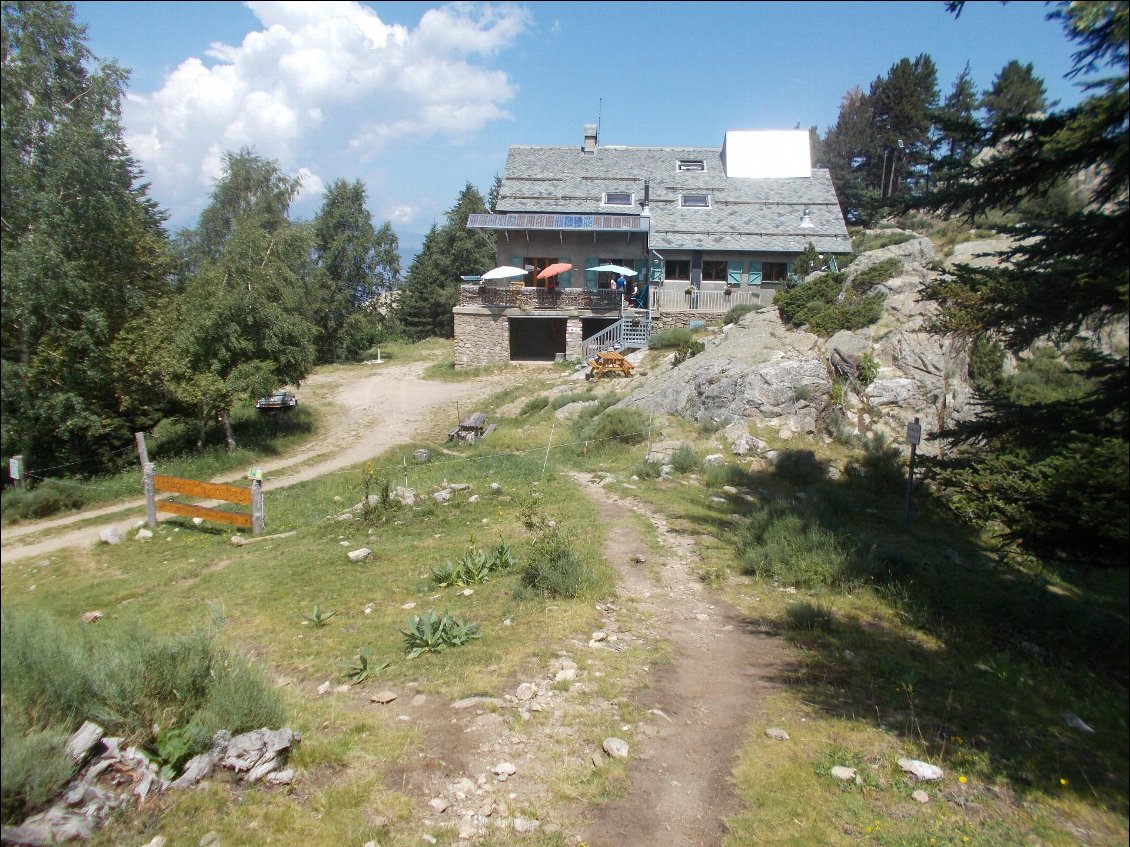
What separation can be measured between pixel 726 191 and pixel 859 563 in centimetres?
3218

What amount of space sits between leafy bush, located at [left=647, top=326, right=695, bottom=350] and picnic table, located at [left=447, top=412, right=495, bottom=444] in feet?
35.5

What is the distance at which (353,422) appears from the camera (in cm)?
2456

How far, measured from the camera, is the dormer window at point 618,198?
37812mm

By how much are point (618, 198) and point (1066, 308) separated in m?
33.5

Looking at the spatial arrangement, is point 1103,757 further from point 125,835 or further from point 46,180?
point 46,180

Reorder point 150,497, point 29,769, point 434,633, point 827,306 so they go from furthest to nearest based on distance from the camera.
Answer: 1. point 827,306
2. point 434,633
3. point 150,497
4. point 29,769

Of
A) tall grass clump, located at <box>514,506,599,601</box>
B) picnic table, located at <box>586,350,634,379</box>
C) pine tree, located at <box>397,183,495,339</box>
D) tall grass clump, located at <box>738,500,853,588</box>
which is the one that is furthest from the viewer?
pine tree, located at <box>397,183,495,339</box>

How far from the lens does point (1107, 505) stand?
551 centimetres

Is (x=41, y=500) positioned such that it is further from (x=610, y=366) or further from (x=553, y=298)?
(x=553, y=298)

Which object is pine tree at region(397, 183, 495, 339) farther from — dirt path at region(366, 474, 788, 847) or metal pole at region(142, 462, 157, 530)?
metal pole at region(142, 462, 157, 530)

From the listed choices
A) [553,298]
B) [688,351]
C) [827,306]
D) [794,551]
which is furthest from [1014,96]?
[553,298]

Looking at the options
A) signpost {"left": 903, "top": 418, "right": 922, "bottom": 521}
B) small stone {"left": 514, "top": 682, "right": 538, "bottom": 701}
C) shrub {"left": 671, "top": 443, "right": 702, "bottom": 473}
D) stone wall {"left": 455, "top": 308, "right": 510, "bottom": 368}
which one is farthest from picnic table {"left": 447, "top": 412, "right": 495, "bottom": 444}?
small stone {"left": 514, "top": 682, "right": 538, "bottom": 701}

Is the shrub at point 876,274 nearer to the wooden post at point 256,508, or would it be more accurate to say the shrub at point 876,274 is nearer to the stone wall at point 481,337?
the stone wall at point 481,337

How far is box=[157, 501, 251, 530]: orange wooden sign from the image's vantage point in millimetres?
4809
